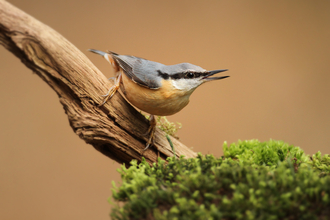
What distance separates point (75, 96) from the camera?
6.26 ft

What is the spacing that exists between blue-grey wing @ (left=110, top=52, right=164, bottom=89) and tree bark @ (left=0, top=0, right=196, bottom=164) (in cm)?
21

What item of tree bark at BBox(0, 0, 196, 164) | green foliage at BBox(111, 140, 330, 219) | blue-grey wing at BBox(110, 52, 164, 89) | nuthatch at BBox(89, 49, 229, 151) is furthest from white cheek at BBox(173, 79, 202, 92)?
green foliage at BBox(111, 140, 330, 219)

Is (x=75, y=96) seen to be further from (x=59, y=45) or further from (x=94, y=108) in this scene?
(x=59, y=45)

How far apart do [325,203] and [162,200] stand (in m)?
0.77

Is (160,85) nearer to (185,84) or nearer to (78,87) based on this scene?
(185,84)

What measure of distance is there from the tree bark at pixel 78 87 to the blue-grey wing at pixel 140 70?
208mm

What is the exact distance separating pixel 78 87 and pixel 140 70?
0.50m

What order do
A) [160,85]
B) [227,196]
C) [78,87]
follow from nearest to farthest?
1. [227,196]
2. [78,87]
3. [160,85]

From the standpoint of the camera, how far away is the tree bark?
5.51ft

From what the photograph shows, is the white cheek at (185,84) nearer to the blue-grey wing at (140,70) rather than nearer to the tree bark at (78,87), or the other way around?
the blue-grey wing at (140,70)

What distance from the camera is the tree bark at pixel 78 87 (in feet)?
5.51

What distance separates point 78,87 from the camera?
1.89 meters

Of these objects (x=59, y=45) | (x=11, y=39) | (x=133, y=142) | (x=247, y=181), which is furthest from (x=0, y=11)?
(x=247, y=181)

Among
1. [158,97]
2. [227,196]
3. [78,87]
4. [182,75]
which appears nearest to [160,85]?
[158,97]
